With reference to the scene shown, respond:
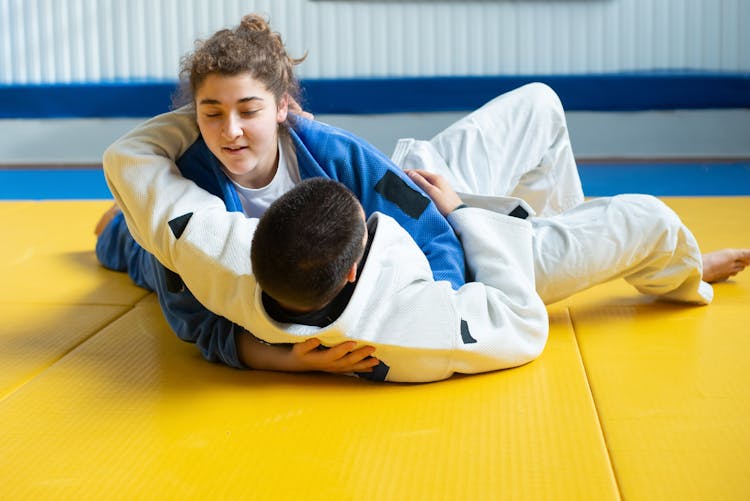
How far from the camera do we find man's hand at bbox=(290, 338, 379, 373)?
1.64m

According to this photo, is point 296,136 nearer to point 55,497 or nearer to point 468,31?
point 55,497

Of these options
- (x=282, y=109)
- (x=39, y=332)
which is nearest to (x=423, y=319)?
(x=282, y=109)

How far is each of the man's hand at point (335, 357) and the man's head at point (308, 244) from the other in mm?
142

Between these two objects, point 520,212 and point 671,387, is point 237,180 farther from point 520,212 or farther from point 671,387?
point 671,387

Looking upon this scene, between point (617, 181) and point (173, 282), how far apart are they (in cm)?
312

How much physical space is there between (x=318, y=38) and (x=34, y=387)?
4061 mm

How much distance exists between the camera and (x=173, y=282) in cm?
181

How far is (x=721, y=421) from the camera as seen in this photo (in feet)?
4.85

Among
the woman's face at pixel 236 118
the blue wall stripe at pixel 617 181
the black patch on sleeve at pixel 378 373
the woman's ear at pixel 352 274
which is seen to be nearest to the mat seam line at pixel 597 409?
the black patch on sleeve at pixel 378 373

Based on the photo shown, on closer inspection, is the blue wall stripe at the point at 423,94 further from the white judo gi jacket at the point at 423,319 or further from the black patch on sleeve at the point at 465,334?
the black patch on sleeve at the point at 465,334

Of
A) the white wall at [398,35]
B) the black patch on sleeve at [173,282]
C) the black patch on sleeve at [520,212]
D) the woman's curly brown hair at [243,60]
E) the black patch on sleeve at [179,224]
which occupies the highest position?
the white wall at [398,35]

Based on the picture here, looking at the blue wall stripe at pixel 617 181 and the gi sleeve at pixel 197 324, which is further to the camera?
the blue wall stripe at pixel 617 181

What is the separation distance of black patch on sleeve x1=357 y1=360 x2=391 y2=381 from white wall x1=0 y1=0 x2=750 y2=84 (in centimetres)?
388

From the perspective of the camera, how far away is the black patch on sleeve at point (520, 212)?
1973 millimetres
